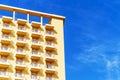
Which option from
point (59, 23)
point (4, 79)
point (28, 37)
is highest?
point (59, 23)

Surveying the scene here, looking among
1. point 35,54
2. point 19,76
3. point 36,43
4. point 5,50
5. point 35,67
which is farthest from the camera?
point 36,43

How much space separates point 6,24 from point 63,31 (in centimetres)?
972

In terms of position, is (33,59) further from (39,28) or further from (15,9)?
(15,9)

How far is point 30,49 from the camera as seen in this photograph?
53.5 metres

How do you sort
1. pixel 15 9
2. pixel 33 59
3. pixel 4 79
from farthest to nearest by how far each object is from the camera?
pixel 15 9
pixel 33 59
pixel 4 79

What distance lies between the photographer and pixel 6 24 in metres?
54.3

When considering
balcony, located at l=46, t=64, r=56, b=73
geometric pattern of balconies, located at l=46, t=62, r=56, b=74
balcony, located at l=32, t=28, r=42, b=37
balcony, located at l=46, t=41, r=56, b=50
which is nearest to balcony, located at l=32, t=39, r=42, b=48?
balcony, located at l=32, t=28, r=42, b=37

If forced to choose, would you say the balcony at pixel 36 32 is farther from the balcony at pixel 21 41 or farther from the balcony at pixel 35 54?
the balcony at pixel 35 54

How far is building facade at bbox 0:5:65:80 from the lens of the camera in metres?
51.2

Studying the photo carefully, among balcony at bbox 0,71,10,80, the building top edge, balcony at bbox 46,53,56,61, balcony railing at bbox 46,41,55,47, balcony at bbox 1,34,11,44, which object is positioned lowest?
balcony at bbox 0,71,10,80

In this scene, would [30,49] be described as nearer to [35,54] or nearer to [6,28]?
[35,54]

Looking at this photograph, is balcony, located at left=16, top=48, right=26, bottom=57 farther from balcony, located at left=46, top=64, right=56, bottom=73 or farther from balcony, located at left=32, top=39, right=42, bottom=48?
balcony, located at left=46, top=64, right=56, bottom=73

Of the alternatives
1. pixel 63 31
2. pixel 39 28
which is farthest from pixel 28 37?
pixel 63 31

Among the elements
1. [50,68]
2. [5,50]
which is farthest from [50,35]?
[5,50]
